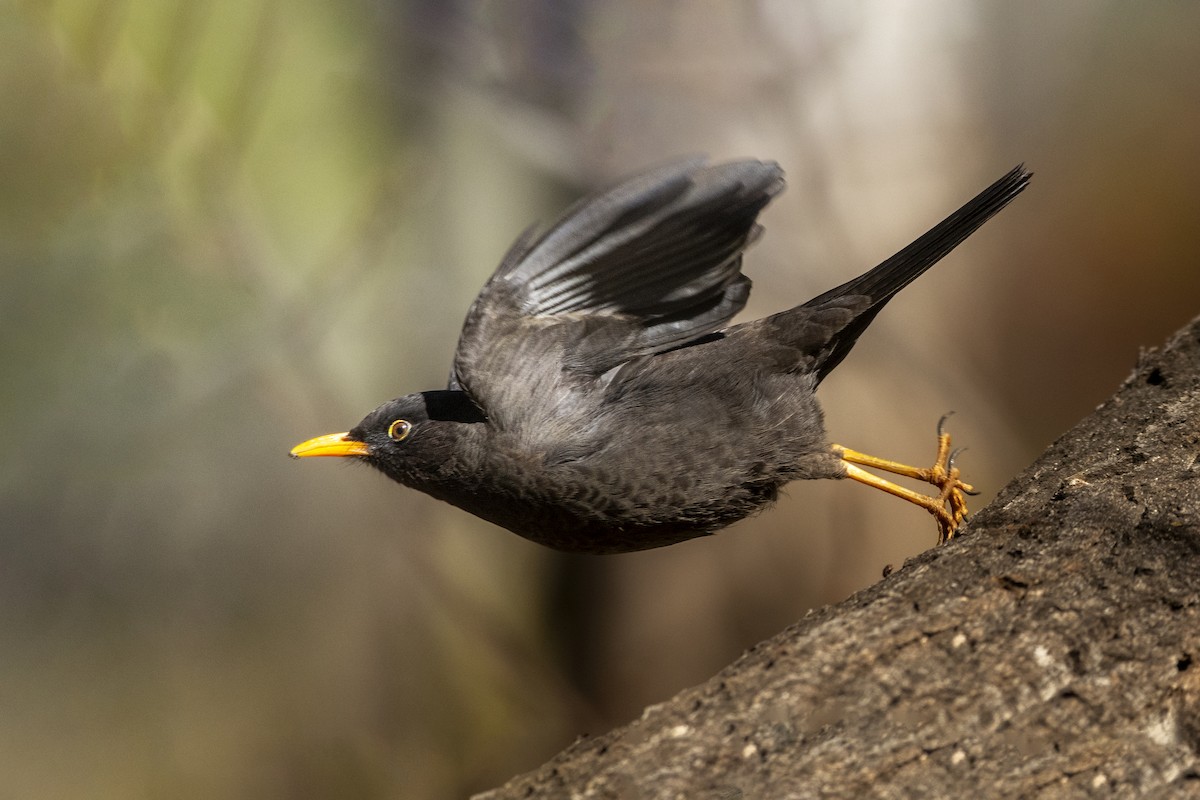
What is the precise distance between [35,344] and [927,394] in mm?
3596

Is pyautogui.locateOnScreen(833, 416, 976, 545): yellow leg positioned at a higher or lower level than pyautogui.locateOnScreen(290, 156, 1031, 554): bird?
lower

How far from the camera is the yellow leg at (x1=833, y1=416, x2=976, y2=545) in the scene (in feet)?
8.50

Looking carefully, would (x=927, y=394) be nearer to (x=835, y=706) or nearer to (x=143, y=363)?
(x=835, y=706)

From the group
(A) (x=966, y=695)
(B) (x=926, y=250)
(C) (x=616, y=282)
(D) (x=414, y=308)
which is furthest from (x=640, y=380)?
(D) (x=414, y=308)

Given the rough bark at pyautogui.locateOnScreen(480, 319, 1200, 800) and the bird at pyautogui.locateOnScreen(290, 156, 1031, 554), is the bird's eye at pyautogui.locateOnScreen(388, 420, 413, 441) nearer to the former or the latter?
the bird at pyautogui.locateOnScreen(290, 156, 1031, 554)

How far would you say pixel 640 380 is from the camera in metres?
2.49

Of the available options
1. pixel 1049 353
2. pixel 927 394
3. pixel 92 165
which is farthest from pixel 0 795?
pixel 1049 353

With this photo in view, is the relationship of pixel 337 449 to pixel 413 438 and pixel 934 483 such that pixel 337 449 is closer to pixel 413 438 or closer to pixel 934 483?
pixel 413 438

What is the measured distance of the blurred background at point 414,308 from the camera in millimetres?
3486

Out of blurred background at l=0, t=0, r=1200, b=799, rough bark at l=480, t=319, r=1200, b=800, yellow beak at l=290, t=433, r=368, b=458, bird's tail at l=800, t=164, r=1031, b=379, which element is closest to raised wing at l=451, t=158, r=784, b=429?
bird's tail at l=800, t=164, r=1031, b=379

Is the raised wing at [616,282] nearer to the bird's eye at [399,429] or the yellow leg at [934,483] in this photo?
the bird's eye at [399,429]

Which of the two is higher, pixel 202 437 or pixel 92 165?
pixel 92 165

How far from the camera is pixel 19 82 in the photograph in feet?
11.2

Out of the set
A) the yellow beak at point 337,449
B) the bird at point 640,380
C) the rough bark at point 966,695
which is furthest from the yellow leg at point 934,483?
the yellow beak at point 337,449
